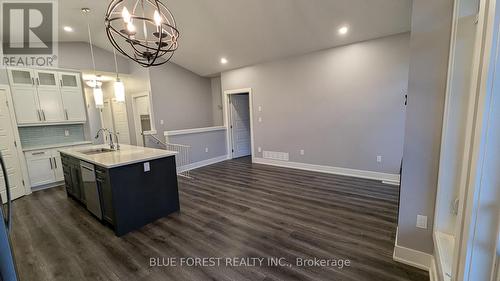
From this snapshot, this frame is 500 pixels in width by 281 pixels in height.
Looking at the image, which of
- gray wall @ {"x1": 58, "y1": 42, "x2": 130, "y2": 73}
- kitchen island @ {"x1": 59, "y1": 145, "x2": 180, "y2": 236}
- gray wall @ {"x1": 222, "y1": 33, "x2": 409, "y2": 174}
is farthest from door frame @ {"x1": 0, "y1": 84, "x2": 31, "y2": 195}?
gray wall @ {"x1": 222, "y1": 33, "x2": 409, "y2": 174}

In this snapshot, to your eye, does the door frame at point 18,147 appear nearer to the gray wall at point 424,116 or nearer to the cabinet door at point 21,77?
the cabinet door at point 21,77

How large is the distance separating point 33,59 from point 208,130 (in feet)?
12.7

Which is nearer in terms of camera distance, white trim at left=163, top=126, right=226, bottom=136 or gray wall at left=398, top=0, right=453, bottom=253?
gray wall at left=398, top=0, right=453, bottom=253

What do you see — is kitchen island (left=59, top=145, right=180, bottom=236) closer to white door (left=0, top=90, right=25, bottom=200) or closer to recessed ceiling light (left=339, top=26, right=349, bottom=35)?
white door (left=0, top=90, right=25, bottom=200)

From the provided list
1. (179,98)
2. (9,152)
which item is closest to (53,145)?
(9,152)

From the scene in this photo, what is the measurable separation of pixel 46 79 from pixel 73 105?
2.15 feet

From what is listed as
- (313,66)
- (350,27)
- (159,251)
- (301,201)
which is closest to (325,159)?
(301,201)

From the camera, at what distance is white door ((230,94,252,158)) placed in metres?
6.52

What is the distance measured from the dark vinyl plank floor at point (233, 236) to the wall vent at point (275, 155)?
4.95 feet

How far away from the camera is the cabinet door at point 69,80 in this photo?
454 cm

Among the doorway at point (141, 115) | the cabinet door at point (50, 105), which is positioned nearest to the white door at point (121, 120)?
the doorway at point (141, 115)

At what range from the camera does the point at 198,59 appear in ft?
18.3

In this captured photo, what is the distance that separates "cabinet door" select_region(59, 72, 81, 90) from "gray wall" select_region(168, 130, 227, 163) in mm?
2402

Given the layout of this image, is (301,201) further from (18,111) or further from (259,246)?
(18,111)
